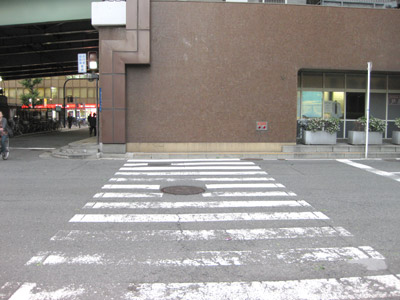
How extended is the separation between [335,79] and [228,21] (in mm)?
6780

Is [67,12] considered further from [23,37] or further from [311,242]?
[311,242]

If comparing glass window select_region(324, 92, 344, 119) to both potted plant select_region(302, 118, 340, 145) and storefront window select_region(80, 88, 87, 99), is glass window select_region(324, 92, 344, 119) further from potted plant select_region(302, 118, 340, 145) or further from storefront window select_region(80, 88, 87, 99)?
storefront window select_region(80, 88, 87, 99)

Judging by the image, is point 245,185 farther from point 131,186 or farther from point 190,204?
point 131,186

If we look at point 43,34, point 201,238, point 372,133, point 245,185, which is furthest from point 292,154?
point 43,34

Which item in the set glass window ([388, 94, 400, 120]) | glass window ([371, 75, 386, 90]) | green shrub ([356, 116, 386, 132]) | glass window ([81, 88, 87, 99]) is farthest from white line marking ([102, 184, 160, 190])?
glass window ([81, 88, 87, 99])

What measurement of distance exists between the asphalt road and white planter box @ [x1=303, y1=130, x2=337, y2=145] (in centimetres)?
642

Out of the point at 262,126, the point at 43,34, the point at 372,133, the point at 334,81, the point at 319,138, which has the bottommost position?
the point at 319,138

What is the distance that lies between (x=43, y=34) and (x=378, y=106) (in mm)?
20359

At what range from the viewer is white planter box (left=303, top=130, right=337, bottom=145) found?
16.9m

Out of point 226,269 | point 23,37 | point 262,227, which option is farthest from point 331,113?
point 23,37

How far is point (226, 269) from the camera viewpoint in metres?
4.38

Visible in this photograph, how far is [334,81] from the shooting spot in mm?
18969

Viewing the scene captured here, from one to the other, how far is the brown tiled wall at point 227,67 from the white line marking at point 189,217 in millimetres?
9826

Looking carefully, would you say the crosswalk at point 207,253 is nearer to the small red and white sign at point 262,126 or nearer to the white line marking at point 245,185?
the white line marking at point 245,185
